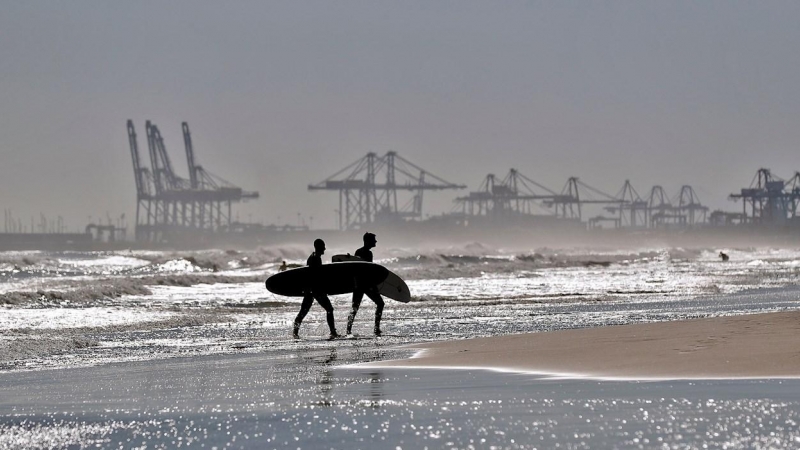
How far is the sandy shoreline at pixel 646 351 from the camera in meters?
7.43

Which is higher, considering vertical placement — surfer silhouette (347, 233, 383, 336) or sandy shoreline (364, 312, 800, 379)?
surfer silhouette (347, 233, 383, 336)

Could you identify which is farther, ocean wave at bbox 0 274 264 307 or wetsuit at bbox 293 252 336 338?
ocean wave at bbox 0 274 264 307

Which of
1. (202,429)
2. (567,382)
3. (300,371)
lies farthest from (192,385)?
(567,382)

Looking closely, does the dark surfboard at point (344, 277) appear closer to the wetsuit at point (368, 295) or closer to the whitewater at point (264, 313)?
the wetsuit at point (368, 295)

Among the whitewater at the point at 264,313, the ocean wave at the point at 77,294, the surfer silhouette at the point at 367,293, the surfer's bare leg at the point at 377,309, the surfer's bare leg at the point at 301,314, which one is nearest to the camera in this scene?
the whitewater at the point at 264,313

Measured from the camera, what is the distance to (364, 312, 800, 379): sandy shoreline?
7430mm

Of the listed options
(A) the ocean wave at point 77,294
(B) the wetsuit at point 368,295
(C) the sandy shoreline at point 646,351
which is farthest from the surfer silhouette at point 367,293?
(A) the ocean wave at point 77,294

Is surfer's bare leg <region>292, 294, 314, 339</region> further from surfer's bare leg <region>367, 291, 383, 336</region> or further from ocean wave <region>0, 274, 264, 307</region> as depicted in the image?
ocean wave <region>0, 274, 264, 307</region>

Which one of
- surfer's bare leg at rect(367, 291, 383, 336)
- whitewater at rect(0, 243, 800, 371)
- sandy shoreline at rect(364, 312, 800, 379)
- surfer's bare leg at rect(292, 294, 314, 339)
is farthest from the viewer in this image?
surfer's bare leg at rect(367, 291, 383, 336)

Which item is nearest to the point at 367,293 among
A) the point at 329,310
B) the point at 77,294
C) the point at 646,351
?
the point at 329,310

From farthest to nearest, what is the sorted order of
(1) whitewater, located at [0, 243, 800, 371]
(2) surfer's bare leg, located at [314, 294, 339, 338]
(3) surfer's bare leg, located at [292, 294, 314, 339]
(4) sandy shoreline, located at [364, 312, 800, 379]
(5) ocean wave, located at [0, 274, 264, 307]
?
(5) ocean wave, located at [0, 274, 264, 307] → (3) surfer's bare leg, located at [292, 294, 314, 339] → (2) surfer's bare leg, located at [314, 294, 339, 338] → (1) whitewater, located at [0, 243, 800, 371] → (4) sandy shoreline, located at [364, 312, 800, 379]

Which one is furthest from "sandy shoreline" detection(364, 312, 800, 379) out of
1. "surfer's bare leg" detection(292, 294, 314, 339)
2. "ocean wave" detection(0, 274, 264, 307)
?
"ocean wave" detection(0, 274, 264, 307)

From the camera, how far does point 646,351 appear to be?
8734mm

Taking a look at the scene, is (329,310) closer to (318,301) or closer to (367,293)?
(318,301)
